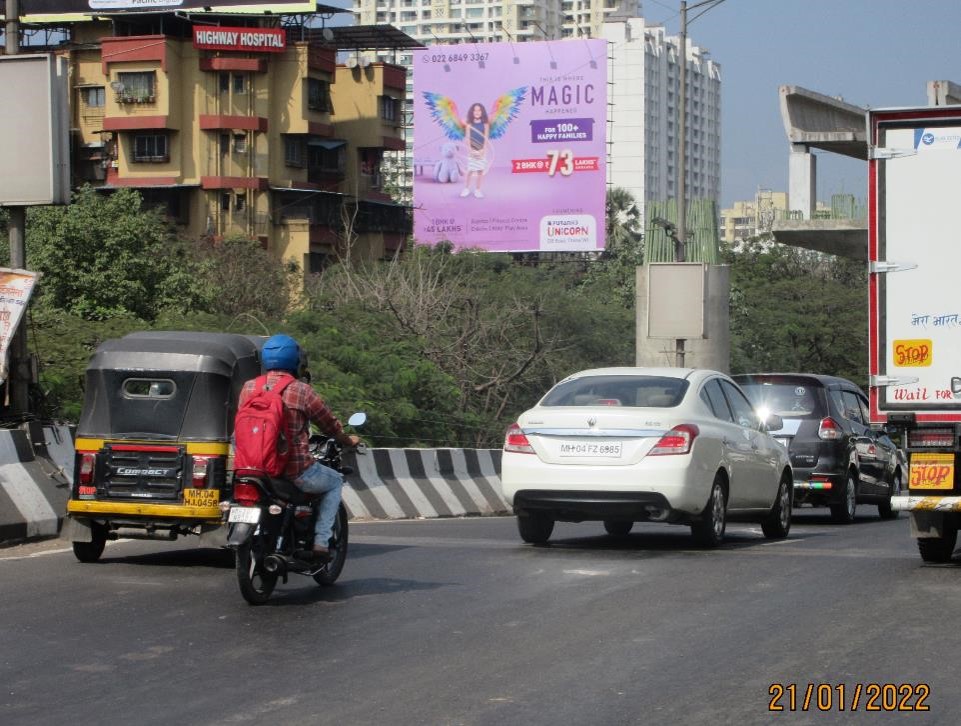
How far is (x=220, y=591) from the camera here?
9.70m

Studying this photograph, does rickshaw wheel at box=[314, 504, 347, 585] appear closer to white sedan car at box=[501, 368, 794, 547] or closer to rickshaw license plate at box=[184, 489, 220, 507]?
rickshaw license plate at box=[184, 489, 220, 507]

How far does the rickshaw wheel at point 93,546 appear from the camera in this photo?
36.1ft

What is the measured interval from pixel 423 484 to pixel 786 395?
→ 15.0 ft

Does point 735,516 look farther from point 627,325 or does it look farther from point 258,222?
point 258,222

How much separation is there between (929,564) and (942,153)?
10.3 feet

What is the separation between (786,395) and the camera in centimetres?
1861

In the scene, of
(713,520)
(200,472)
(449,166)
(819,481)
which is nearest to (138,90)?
(449,166)

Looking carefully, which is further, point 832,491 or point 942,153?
point 832,491

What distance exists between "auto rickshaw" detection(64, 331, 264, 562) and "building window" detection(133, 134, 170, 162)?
60.6m

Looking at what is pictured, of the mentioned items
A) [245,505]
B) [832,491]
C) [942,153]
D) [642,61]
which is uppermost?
[642,61]

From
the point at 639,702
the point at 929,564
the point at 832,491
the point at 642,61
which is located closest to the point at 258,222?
the point at 832,491

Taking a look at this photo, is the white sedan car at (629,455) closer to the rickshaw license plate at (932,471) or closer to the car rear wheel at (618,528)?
the car rear wheel at (618,528)

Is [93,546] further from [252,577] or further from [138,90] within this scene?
[138,90]

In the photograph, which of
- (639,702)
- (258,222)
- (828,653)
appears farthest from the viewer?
(258,222)
